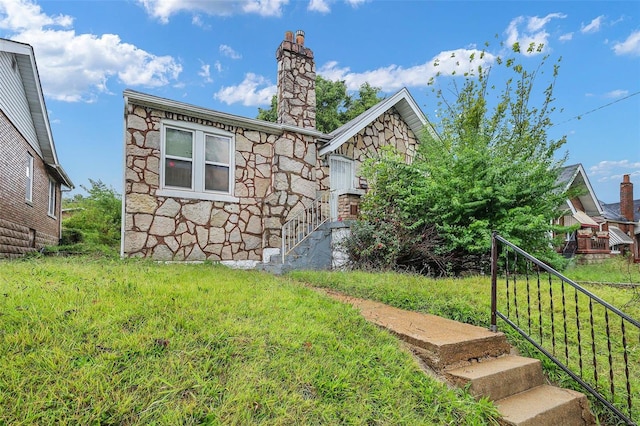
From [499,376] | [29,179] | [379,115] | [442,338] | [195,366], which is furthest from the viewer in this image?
[29,179]

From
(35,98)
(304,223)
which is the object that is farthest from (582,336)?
(35,98)

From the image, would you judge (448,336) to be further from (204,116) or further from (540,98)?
(540,98)

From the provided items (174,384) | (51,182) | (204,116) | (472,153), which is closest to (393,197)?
(472,153)

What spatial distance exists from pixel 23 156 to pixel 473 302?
12859mm

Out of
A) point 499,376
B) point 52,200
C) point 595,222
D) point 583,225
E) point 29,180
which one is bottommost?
point 499,376

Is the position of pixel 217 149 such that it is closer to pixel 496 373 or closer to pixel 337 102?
pixel 496 373

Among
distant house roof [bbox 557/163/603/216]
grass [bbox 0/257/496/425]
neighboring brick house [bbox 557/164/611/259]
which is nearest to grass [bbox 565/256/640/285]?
neighboring brick house [bbox 557/164/611/259]

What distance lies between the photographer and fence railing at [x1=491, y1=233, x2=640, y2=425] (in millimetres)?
2680

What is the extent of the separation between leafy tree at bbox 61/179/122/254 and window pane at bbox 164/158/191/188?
1015 centimetres

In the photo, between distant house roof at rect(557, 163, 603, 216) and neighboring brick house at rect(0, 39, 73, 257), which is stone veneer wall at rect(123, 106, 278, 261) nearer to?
neighboring brick house at rect(0, 39, 73, 257)

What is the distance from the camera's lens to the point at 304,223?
8438 mm

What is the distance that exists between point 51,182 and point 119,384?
54.7ft

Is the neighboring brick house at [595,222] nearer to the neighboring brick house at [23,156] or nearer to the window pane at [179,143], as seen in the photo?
the window pane at [179,143]

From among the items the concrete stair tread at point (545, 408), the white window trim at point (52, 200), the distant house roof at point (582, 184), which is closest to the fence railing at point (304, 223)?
the concrete stair tread at point (545, 408)
